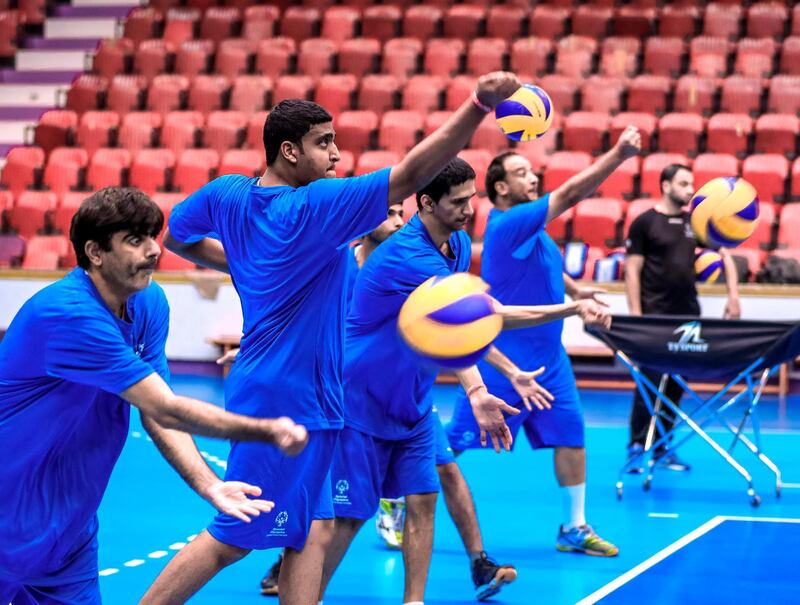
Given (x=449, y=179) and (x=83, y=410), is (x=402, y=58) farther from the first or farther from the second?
(x=83, y=410)

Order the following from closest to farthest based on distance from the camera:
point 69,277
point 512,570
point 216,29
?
1. point 69,277
2. point 512,570
3. point 216,29

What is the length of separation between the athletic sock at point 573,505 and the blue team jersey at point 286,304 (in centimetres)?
259

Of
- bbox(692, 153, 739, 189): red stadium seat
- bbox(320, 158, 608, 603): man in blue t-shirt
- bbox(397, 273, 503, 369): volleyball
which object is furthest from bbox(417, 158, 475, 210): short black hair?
bbox(692, 153, 739, 189): red stadium seat

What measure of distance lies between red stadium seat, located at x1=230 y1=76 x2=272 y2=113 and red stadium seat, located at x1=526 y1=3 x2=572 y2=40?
331cm

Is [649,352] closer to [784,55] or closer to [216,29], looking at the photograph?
[784,55]

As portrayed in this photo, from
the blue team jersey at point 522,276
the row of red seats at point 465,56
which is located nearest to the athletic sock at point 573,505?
the blue team jersey at point 522,276

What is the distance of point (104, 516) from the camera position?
22.2 ft

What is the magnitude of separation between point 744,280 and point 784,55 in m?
4.04

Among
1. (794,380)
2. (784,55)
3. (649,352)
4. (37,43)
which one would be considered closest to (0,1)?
(37,43)

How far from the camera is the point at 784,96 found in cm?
1361

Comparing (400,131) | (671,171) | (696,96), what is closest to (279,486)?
(671,171)

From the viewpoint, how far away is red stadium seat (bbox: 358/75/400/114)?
14570 mm

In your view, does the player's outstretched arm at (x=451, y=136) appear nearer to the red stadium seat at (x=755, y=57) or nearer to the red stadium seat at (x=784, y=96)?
the red stadium seat at (x=784, y=96)

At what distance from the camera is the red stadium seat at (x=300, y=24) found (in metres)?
16.3
